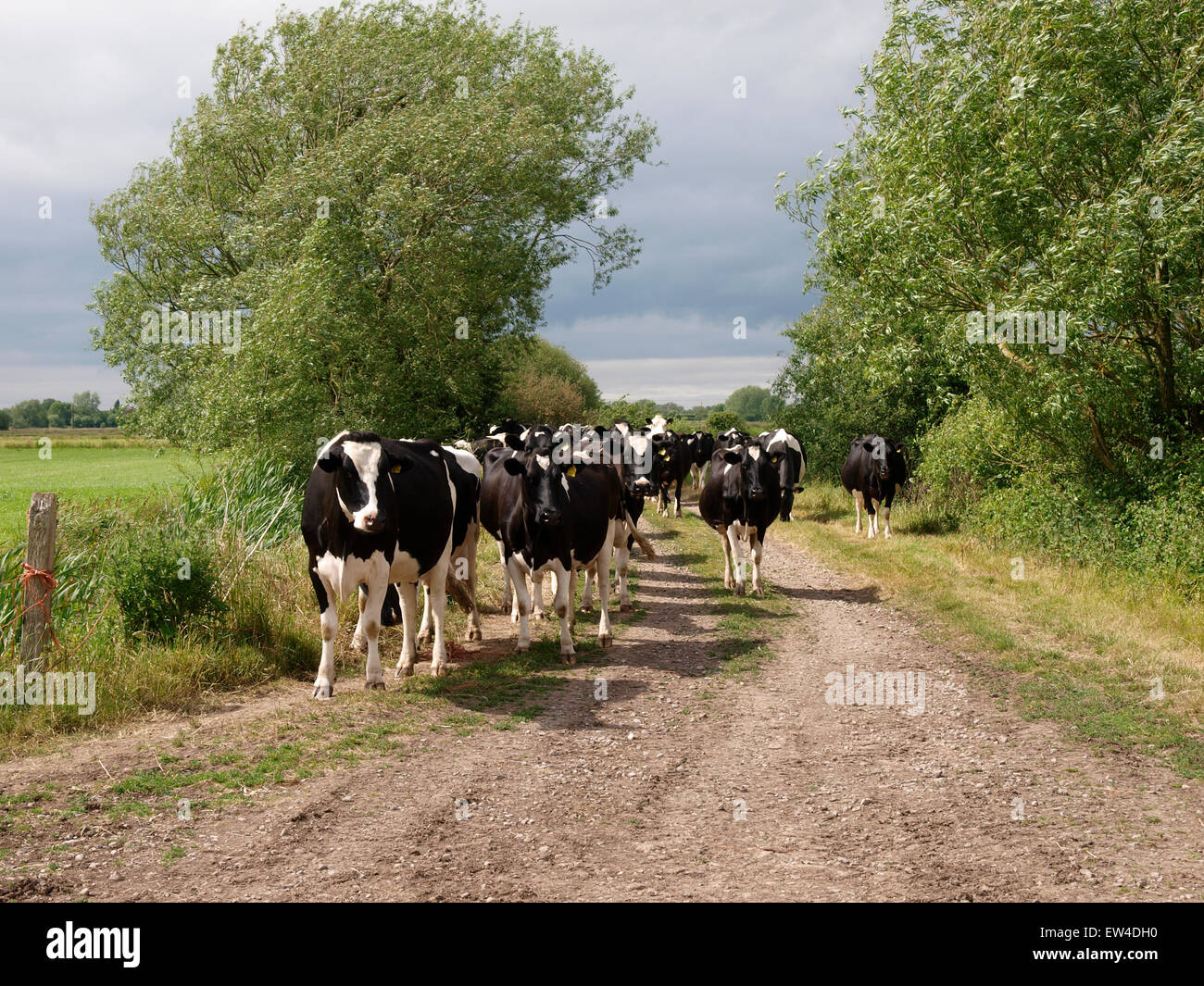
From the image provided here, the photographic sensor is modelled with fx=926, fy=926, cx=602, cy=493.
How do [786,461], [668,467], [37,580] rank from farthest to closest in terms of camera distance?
[668,467] → [786,461] → [37,580]

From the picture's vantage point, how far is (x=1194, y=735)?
7488 millimetres

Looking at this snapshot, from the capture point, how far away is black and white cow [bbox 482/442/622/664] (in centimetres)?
1027

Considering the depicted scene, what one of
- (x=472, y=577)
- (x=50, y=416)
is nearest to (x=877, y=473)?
(x=472, y=577)

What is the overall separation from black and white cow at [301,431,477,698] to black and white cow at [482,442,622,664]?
99 cm

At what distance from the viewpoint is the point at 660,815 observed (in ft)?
19.9

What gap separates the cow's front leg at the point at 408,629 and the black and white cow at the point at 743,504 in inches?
Result: 240

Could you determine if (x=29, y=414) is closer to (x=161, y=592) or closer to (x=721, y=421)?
(x=721, y=421)

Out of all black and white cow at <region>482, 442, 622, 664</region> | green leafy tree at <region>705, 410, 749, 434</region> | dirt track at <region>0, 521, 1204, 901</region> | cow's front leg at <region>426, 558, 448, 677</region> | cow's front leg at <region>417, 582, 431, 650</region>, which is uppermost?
green leafy tree at <region>705, 410, 749, 434</region>

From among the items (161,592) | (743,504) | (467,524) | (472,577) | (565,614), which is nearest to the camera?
(161,592)

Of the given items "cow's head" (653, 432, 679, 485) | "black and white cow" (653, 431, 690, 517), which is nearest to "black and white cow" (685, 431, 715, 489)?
"black and white cow" (653, 431, 690, 517)

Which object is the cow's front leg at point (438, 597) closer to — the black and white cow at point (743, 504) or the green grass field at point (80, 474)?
the black and white cow at point (743, 504)

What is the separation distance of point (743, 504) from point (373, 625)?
716 cm

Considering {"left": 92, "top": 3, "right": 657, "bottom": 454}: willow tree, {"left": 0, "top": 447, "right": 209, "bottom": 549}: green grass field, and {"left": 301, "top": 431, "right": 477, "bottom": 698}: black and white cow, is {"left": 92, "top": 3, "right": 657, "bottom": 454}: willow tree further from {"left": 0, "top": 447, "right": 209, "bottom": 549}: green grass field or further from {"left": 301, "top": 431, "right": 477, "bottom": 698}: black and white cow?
{"left": 301, "top": 431, "right": 477, "bottom": 698}: black and white cow
